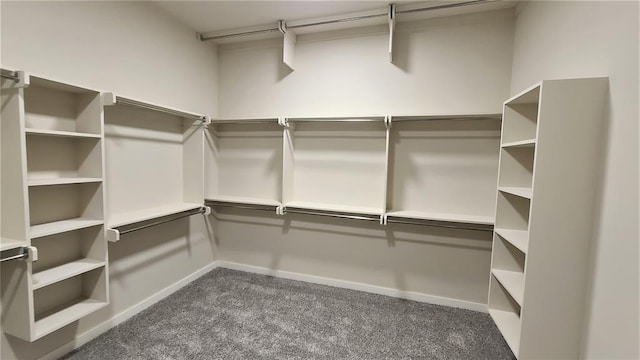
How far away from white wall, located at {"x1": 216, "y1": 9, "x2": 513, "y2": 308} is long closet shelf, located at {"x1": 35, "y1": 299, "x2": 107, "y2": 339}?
157cm

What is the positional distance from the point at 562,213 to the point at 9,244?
275cm

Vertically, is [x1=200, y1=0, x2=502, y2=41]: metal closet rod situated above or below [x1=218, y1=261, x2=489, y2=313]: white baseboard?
above

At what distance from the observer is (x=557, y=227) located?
1.39m

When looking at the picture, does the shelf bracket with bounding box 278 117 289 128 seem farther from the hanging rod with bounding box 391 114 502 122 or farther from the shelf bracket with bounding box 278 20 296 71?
the hanging rod with bounding box 391 114 502 122

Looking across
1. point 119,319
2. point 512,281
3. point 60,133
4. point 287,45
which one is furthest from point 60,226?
point 512,281

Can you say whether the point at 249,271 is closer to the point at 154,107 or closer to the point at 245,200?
the point at 245,200

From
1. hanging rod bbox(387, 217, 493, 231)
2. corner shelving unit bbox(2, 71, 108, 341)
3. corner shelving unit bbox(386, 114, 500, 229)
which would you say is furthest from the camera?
corner shelving unit bbox(386, 114, 500, 229)

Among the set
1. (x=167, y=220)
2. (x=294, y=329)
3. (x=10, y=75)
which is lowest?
(x=294, y=329)

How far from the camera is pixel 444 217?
246cm

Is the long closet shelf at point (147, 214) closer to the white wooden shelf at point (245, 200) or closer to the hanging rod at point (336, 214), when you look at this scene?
the white wooden shelf at point (245, 200)

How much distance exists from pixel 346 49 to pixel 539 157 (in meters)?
2.02

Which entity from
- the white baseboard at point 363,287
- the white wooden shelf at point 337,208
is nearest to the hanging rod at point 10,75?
the white wooden shelf at point 337,208

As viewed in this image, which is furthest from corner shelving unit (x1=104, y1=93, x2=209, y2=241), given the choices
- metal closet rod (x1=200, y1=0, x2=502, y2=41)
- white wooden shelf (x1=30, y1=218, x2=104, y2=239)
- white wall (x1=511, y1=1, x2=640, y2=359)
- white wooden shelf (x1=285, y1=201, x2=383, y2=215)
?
white wall (x1=511, y1=1, x2=640, y2=359)

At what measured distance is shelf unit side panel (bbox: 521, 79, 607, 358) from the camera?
1.34 metres
